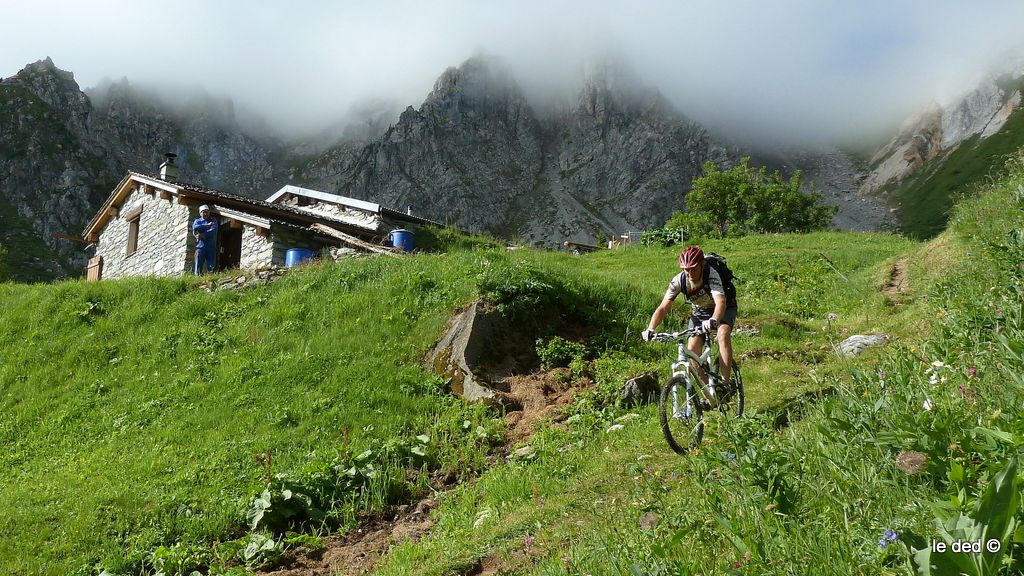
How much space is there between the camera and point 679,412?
624 cm

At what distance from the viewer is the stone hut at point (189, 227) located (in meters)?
22.3

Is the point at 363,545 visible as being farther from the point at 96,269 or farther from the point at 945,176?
the point at 945,176

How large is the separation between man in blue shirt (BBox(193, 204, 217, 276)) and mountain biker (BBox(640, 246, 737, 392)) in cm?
1960

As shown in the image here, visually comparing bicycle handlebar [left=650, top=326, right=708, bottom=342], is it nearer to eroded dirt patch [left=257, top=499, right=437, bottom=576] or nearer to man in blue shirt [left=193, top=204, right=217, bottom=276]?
eroded dirt patch [left=257, top=499, right=437, bottom=576]

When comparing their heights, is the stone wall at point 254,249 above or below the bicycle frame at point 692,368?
above

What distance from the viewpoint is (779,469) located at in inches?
113

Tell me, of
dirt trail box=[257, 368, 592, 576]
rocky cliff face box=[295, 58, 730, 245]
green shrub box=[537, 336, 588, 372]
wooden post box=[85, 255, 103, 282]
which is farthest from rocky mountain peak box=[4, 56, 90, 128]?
dirt trail box=[257, 368, 592, 576]

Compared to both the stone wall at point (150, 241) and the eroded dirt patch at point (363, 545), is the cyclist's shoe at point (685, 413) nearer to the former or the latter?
the eroded dirt patch at point (363, 545)

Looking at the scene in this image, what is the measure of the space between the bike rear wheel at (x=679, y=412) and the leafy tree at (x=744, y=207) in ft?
163

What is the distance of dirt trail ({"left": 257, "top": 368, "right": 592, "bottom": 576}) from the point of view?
646 centimetres

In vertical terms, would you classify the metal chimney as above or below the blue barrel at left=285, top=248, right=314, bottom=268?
above

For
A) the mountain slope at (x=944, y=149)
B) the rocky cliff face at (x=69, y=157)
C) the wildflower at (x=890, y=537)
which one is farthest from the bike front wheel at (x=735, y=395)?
the mountain slope at (x=944, y=149)

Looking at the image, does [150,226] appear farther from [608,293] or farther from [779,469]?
[779,469]

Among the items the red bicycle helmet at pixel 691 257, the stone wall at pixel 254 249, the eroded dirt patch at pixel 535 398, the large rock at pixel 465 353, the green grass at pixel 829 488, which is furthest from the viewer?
the stone wall at pixel 254 249
